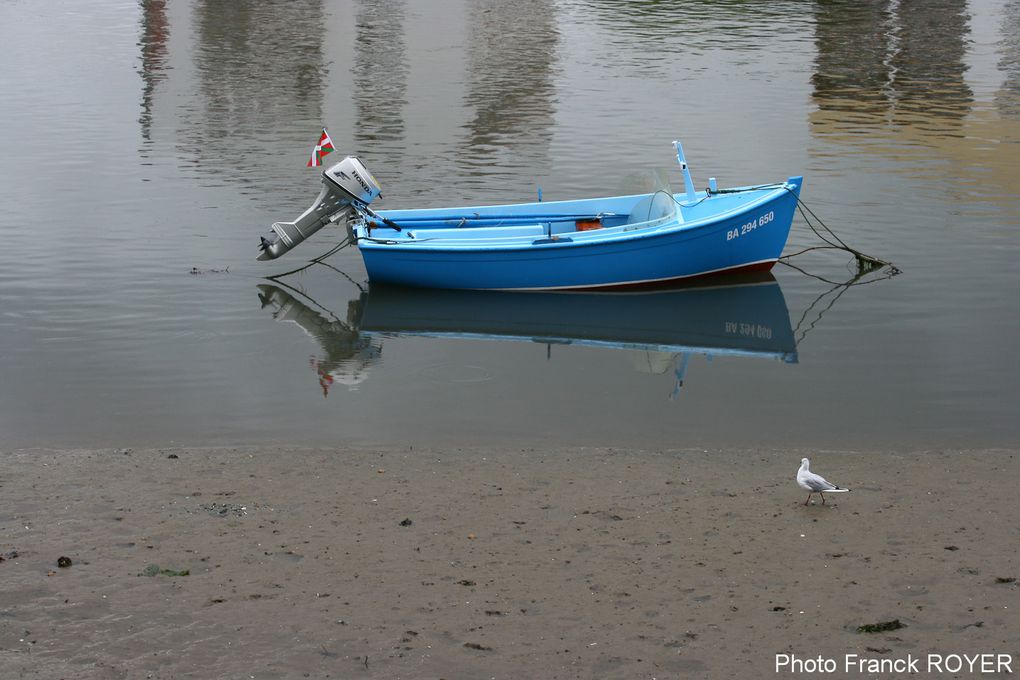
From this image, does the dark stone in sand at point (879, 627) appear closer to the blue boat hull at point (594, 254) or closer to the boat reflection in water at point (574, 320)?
the boat reflection in water at point (574, 320)

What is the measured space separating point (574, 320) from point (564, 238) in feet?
4.69

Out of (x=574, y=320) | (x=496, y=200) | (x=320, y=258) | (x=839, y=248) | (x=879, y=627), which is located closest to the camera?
(x=879, y=627)

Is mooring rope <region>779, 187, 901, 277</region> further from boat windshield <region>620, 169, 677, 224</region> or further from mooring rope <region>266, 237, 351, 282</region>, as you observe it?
mooring rope <region>266, 237, 351, 282</region>

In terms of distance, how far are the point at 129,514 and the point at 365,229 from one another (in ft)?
32.4

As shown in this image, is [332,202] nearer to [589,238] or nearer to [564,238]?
[564,238]

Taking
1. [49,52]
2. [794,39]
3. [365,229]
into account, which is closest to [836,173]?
[365,229]

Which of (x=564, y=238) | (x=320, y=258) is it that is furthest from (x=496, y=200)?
(x=564, y=238)

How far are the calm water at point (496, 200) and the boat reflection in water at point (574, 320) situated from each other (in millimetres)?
55

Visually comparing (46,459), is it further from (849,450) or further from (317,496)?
(849,450)

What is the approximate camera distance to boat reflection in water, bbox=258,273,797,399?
18.0 metres

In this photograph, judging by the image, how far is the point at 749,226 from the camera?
66.6 ft

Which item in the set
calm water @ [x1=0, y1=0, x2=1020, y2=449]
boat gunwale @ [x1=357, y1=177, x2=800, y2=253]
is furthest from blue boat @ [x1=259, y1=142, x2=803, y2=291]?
calm water @ [x1=0, y1=0, x2=1020, y2=449]

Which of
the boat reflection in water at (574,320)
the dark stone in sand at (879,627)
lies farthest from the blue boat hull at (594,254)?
the dark stone in sand at (879,627)

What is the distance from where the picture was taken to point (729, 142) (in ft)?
103
